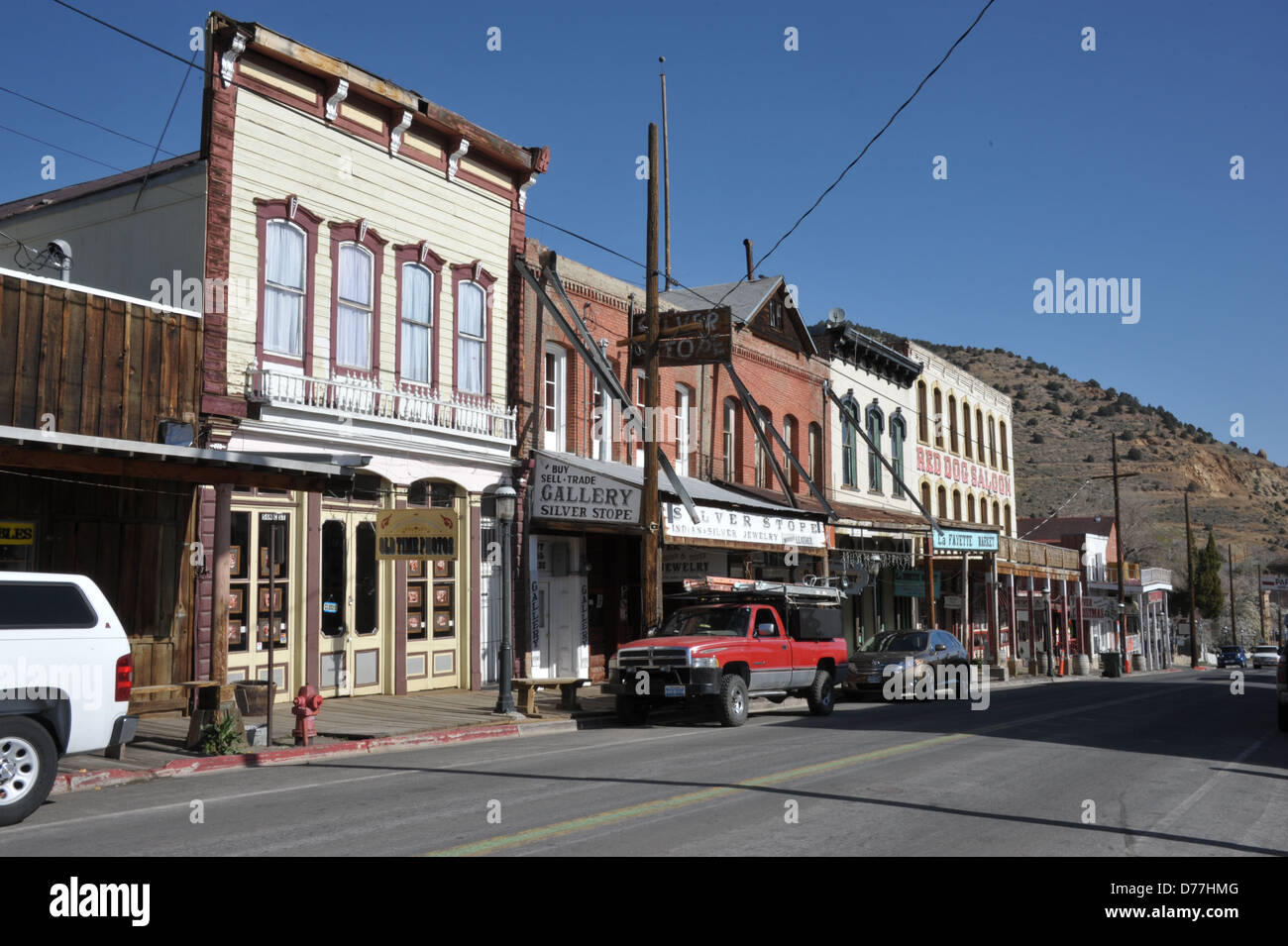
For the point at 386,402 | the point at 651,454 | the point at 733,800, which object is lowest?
the point at 733,800

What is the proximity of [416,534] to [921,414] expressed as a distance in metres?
28.1

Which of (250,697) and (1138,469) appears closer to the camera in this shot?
(250,697)

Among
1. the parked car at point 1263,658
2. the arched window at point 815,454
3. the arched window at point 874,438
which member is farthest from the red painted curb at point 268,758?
the parked car at point 1263,658

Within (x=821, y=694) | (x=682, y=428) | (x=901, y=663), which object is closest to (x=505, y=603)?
(x=821, y=694)

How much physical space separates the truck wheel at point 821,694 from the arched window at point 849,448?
16.6 meters

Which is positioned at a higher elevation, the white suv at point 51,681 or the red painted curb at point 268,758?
the white suv at point 51,681

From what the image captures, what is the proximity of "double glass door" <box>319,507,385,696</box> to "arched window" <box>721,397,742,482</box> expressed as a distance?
1250 cm

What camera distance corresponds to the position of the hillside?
10306 cm

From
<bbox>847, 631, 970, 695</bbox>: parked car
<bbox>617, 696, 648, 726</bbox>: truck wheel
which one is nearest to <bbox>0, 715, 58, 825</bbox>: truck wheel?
<bbox>617, 696, 648, 726</bbox>: truck wheel

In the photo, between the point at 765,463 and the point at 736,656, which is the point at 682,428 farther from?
the point at 736,656

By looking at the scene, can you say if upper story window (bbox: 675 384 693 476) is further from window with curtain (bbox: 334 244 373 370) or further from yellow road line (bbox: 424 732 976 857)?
yellow road line (bbox: 424 732 976 857)

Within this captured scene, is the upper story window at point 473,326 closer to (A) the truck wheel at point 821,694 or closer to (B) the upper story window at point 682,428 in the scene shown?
(B) the upper story window at point 682,428

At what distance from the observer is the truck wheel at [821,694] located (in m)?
19.3

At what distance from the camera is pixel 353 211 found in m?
19.8
